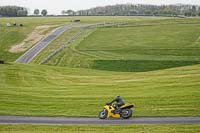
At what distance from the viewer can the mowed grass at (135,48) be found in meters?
55.4

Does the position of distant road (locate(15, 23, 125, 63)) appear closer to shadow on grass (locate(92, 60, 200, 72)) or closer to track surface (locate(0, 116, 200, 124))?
shadow on grass (locate(92, 60, 200, 72))

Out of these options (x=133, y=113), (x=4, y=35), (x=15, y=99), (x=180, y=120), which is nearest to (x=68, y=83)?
(x=15, y=99)

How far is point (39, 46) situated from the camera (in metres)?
72.4

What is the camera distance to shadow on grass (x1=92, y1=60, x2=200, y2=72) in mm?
53188

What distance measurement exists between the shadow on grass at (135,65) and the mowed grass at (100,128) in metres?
32.0

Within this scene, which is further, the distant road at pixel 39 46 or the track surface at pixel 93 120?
the distant road at pixel 39 46

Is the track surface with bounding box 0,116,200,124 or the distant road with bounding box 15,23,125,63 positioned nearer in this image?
the track surface with bounding box 0,116,200,124

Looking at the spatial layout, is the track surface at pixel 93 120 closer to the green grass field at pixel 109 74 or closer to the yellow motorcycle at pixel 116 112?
the yellow motorcycle at pixel 116 112

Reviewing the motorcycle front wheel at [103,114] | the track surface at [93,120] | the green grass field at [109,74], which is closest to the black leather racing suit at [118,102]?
the motorcycle front wheel at [103,114]

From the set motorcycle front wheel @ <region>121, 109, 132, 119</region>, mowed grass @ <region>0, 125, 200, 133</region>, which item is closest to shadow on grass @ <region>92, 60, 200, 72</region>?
motorcycle front wheel @ <region>121, 109, 132, 119</region>

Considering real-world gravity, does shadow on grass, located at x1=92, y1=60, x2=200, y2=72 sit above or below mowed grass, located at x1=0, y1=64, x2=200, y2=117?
below

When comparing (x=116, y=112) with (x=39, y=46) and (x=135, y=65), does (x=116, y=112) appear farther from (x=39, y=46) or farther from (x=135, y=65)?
(x=39, y=46)

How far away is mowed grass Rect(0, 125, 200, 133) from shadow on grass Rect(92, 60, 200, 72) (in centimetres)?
3200

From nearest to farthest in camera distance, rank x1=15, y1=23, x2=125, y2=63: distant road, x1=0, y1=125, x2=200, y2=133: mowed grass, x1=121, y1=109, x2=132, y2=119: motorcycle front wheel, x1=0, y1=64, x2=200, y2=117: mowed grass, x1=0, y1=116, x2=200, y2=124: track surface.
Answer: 1. x1=0, y1=125, x2=200, y2=133: mowed grass
2. x1=0, y1=116, x2=200, y2=124: track surface
3. x1=121, y1=109, x2=132, y2=119: motorcycle front wheel
4. x1=0, y1=64, x2=200, y2=117: mowed grass
5. x1=15, y1=23, x2=125, y2=63: distant road
